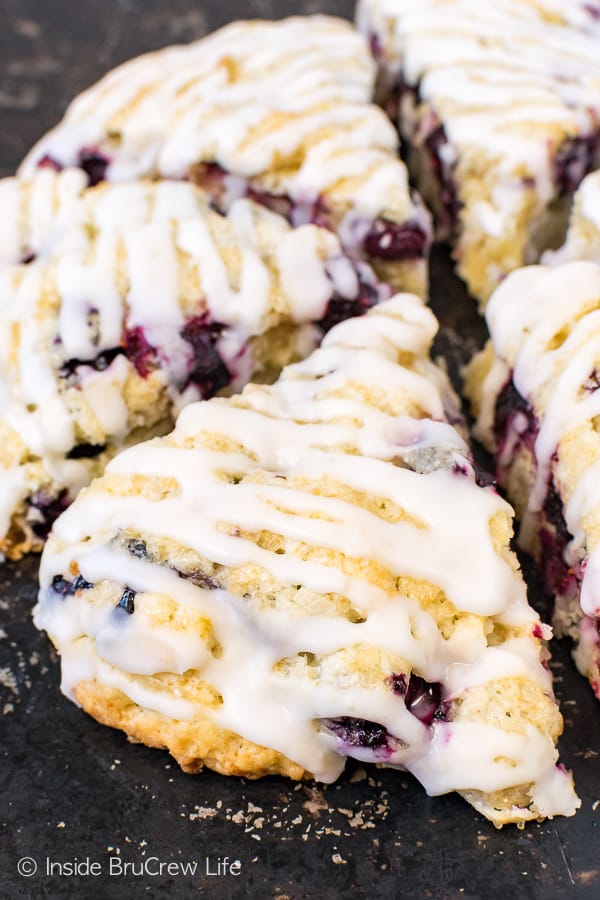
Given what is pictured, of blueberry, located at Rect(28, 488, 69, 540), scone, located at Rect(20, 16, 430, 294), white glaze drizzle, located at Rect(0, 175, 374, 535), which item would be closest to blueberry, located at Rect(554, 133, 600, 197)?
scone, located at Rect(20, 16, 430, 294)

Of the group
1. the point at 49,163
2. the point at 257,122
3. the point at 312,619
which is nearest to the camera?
the point at 312,619

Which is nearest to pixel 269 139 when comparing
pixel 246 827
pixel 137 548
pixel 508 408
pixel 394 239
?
pixel 394 239

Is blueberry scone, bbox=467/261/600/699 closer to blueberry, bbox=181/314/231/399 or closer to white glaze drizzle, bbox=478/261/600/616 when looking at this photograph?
white glaze drizzle, bbox=478/261/600/616

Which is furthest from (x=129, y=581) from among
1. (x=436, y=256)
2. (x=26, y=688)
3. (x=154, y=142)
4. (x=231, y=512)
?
(x=436, y=256)

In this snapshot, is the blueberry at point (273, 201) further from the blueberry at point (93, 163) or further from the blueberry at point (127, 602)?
the blueberry at point (127, 602)

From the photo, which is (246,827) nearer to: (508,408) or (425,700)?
(425,700)

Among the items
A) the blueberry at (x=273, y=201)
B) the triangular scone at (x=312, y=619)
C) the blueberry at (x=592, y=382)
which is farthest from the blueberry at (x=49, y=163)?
the blueberry at (x=592, y=382)
